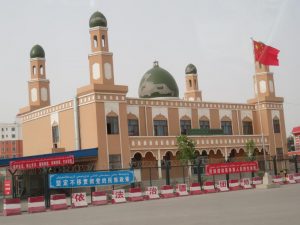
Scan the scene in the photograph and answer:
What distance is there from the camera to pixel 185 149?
1702 inches

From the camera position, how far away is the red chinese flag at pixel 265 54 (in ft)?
118

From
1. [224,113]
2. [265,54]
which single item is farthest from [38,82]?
[265,54]

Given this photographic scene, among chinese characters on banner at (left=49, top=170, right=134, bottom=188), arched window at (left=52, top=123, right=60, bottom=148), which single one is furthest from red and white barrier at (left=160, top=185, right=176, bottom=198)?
arched window at (left=52, top=123, right=60, bottom=148)

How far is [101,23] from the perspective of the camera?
1617 inches

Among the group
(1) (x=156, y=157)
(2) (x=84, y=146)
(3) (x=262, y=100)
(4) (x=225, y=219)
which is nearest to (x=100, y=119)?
(2) (x=84, y=146)

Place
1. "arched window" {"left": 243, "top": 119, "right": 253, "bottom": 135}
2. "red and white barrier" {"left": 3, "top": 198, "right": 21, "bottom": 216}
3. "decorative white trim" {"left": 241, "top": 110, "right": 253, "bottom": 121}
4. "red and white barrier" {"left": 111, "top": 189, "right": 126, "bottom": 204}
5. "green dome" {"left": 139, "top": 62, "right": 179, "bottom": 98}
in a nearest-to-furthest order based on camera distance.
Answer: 1. "red and white barrier" {"left": 3, "top": 198, "right": 21, "bottom": 216}
2. "red and white barrier" {"left": 111, "top": 189, "right": 126, "bottom": 204}
3. "green dome" {"left": 139, "top": 62, "right": 179, "bottom": 98}
4. "decorative white trim" {"left": 241, "top": 110, "right": 253, "bottom": 121}
5. "arched window" {"left": 243, "top": 119, "right": 253, "bottom": 135}

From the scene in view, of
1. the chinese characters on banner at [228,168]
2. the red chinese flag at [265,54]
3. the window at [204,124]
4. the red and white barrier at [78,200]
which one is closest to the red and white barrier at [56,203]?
the red and white barrier at [78,200]

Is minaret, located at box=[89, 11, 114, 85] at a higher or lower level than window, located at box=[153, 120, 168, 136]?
higher

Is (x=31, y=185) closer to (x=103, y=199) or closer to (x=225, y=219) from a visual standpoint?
(x=103, y=199)

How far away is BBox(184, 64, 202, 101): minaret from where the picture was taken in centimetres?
6003

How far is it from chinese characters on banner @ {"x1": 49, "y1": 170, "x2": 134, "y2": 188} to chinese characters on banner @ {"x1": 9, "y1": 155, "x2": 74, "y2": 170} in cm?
593

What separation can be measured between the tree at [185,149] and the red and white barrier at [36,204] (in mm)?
22052

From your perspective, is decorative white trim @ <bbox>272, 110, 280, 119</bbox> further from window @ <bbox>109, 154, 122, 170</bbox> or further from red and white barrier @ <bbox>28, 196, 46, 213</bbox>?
red and white barrier @ <bbox>28, 196, 46, 213</bbox>

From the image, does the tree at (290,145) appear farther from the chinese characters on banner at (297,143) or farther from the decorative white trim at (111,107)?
the decorative white trim at (111,107)
